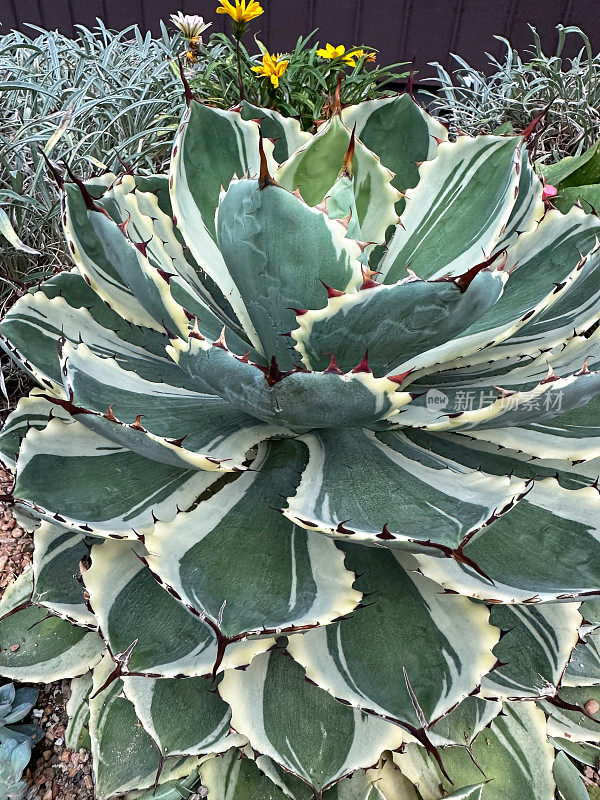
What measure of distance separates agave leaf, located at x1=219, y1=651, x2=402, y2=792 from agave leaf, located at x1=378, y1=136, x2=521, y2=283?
587 mm

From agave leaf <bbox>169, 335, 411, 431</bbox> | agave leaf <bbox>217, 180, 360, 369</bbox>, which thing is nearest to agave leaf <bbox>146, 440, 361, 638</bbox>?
agave leaf <bbox>169, 335, 411, 431</bbox>

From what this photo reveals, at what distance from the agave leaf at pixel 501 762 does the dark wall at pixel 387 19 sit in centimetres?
427

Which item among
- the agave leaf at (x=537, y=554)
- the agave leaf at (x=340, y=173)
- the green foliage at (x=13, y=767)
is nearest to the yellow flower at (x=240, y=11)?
the agave leaf at (x=340, y=173)

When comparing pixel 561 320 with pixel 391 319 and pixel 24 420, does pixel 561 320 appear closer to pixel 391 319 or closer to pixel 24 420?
pixel 391 319

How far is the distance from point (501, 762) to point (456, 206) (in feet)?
2.80

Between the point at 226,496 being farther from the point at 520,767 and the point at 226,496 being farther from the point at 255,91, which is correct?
the point at 255,91

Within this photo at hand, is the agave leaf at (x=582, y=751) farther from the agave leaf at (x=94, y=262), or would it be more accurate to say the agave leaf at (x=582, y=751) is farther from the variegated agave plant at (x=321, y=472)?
the agave leaf at (x=94, y=262)

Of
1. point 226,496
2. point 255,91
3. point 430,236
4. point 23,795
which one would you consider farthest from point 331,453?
point 255,91

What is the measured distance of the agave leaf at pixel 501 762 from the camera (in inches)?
36.2

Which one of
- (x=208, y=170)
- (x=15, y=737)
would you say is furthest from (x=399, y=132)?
(x=15, y=737)

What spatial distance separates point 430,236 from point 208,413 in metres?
0.44

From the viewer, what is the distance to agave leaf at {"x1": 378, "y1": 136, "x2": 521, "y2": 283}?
0.88m

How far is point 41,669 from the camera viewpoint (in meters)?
0.99

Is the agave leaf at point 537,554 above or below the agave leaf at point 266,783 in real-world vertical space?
above
